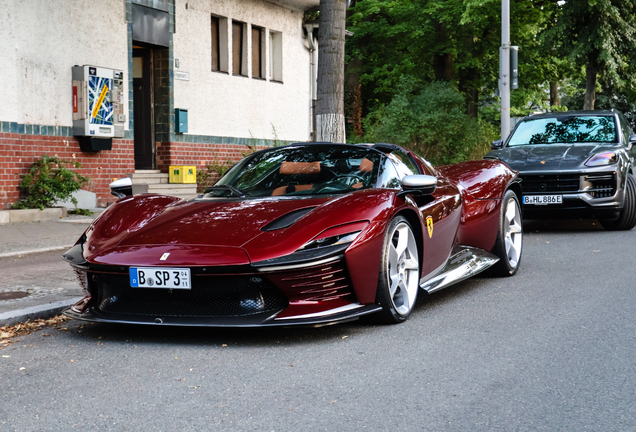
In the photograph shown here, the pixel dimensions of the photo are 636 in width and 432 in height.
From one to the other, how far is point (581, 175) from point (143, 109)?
9814 mm

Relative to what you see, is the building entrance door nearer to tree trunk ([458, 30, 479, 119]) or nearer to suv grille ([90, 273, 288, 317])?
suv grille ([90, 273, 288, 317])

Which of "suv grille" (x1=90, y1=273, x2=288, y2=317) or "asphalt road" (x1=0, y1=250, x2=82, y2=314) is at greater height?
"suv grille" (x1=90, y1=273, x2=288, y2=317)

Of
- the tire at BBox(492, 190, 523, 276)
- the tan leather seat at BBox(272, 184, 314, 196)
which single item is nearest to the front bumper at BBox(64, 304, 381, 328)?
the tan leather seat at BBox(272, 184, 314, 196)

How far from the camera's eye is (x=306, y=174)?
5.37m

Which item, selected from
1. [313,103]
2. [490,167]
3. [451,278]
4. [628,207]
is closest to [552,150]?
[628,207]

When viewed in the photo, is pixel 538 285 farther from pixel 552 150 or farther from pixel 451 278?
pixel 552 150

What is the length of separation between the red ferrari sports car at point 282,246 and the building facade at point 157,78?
7.80m

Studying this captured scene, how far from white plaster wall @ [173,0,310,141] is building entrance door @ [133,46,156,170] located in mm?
586

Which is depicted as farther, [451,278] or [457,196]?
[457,196]

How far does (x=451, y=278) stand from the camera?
5547mm

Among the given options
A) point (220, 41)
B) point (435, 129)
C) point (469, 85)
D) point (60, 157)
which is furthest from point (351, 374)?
point (469, 85)

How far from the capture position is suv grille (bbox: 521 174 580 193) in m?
9.86

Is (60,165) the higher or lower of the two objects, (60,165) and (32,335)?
the higher

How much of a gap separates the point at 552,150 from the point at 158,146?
894 centimetres
